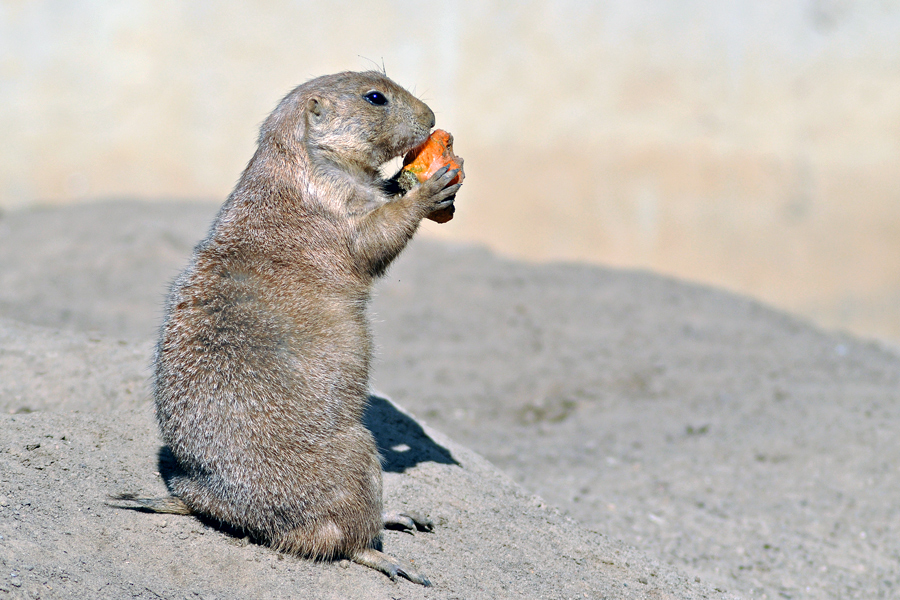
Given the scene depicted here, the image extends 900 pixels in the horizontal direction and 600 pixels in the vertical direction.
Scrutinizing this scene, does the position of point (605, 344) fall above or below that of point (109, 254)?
above

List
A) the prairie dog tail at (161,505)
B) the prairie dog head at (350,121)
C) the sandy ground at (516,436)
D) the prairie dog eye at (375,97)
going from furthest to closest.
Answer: the prairie dog eye at (375,97), the prairie dog head at (350,121), the prairie dog tail at (161,505), the sandy ground at (516,436)

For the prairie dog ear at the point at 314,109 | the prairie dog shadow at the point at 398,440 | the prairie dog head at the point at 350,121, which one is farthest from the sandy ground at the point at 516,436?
the prairie dog ear at the point at 314,109

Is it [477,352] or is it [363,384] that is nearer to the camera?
[363,384]

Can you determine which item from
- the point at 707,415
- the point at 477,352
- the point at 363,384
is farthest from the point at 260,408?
the point at 477,352

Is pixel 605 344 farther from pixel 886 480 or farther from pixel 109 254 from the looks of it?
pixel 109 254

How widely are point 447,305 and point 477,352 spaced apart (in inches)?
62.8

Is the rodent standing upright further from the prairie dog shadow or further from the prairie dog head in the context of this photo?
the prairie dog shadow

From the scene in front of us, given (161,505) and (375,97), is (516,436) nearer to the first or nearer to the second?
(375,97)

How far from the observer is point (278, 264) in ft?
12.8

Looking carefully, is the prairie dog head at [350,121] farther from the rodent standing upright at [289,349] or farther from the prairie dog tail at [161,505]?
the prairie dog tail at [161,505]

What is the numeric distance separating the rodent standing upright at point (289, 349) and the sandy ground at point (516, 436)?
0.89 feet

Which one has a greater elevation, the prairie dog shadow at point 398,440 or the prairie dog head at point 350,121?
the prairie dog head at point 350,121

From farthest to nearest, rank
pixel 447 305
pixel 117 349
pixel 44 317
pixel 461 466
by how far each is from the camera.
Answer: pixel 447 305
pixel 44 317
pixel 117 349
pixel 461 466

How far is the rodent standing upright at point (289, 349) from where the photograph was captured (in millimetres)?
3584
